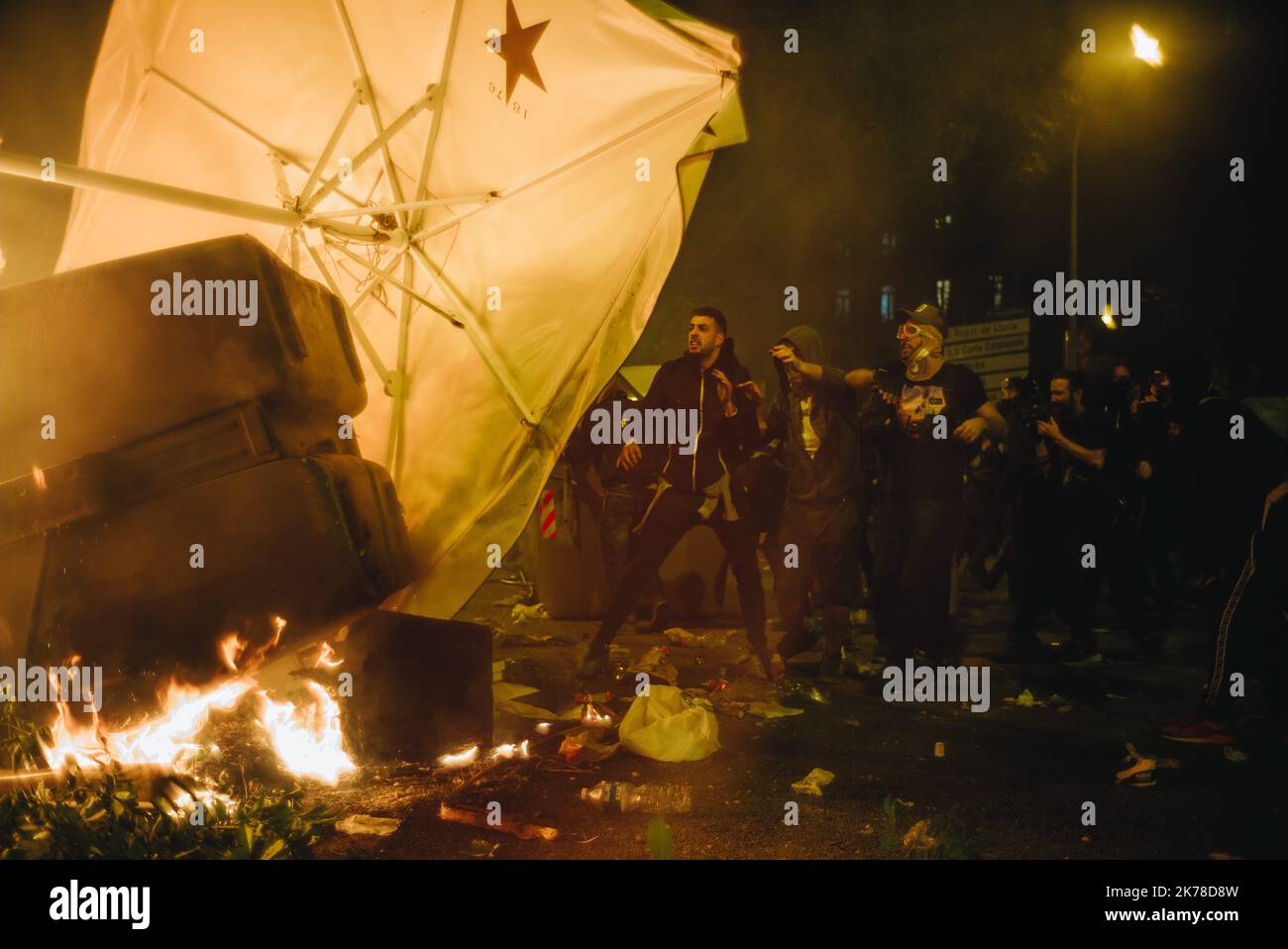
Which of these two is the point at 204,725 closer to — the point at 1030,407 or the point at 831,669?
the point at 831,669

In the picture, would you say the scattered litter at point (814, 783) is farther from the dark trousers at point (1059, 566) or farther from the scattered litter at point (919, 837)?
the dark trousers at point (1059, 566)

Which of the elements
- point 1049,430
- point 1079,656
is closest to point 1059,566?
point 1079,656

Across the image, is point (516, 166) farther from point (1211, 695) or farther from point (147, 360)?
point (1211, 695)

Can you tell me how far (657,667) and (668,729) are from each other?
1815mm

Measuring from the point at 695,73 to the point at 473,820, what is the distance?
10.7 ft

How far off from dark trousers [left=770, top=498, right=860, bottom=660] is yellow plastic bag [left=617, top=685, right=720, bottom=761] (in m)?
1.66

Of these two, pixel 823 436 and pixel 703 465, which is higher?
pixel 823 436

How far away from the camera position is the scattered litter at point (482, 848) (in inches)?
128

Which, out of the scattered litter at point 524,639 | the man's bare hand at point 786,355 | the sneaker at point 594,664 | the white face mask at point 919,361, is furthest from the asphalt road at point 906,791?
the man's bare hand at point 786,355

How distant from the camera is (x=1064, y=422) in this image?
6.54 metres

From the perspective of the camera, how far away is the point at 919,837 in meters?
3.30

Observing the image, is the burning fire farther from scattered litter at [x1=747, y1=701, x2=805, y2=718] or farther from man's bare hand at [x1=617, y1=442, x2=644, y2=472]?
man's bare hand at [x1=617, y1=442, x2=644, y2=472]

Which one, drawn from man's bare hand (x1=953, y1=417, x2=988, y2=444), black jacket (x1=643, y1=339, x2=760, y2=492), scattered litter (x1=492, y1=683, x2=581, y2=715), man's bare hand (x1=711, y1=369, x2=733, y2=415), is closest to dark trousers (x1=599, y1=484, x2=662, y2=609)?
black jacket (x1=643, y1=339, x2=760, y2=492)
